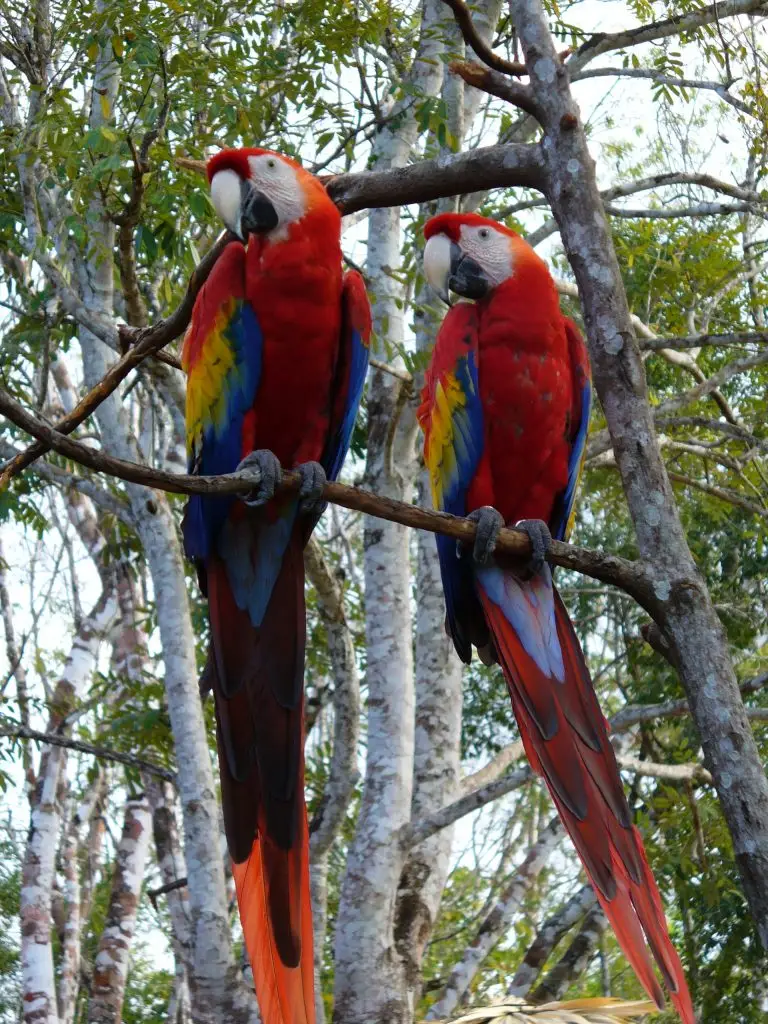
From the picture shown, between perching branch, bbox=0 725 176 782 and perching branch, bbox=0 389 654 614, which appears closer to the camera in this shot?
perching branch, bbox=0 389 654 614

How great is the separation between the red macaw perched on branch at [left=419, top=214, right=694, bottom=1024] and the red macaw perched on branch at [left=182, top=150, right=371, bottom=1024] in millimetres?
200

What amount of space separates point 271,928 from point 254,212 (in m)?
1.14

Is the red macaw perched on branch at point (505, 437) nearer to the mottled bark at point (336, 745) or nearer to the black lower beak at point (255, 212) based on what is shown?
the black lower beak at point (255, 212)

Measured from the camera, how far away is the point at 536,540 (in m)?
1.77

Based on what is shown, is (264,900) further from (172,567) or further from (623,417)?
(172,567)

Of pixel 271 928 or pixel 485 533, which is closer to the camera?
pixel 271 928

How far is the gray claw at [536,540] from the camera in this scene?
1739 millimetres

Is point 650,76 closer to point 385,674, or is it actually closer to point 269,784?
point 385,674

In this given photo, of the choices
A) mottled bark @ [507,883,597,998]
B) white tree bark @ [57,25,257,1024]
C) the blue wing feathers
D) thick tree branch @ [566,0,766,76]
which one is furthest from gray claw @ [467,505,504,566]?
mottled bark @ [507,883,597,998]

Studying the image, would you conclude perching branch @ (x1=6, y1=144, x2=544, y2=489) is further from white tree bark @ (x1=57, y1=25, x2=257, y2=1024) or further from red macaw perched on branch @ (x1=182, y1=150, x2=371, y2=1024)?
white tree bark @ (x1=57, y1=25, x2=257, y2=1024)

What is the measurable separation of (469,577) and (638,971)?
0.80m

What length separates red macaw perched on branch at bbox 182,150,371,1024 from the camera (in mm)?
1588

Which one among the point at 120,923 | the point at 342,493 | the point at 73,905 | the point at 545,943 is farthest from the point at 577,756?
the point at 73,905

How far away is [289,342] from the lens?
186cm
